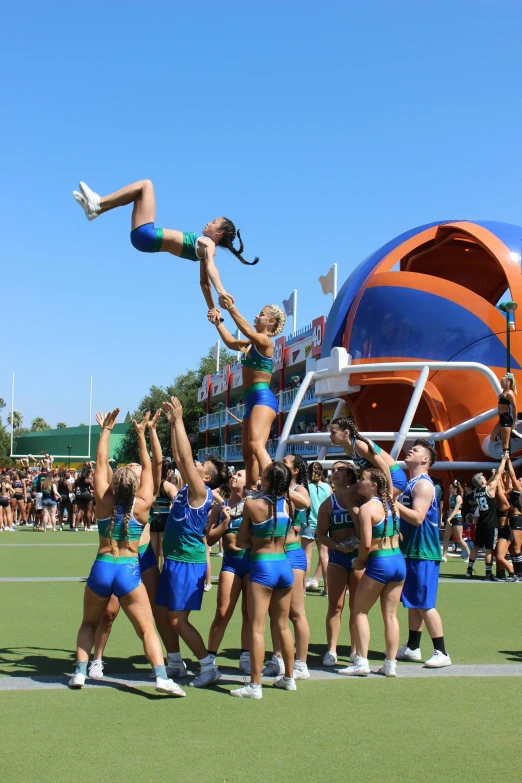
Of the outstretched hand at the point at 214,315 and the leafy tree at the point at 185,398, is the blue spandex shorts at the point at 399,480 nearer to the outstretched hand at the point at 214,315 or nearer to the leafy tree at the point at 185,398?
the outstretched hand at the point at 214,315

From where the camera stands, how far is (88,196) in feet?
21.4

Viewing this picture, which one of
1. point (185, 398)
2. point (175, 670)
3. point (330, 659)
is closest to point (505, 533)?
point (330, 659)

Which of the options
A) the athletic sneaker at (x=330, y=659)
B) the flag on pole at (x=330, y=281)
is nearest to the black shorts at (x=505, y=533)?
the athletic sneaker at (x=330, y=659)

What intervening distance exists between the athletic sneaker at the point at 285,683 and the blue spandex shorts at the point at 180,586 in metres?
0.78

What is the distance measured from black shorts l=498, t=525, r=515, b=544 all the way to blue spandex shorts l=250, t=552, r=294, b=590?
8.52 m

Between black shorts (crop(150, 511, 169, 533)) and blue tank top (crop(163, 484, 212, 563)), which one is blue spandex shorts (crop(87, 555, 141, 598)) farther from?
black shorts (crop(150, 511, 169, 533))

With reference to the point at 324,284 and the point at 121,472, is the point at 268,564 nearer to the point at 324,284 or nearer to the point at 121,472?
the point at 121,472

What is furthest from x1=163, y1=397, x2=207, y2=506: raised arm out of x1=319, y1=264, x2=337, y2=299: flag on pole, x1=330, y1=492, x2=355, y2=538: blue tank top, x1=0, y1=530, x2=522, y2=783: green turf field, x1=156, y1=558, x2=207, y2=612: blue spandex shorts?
x1=319, y1=264, x2=337, y2=299: flag on pole

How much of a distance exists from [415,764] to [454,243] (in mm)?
24197

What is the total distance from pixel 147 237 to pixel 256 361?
4.50 ft

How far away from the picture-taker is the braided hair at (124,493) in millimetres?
5926

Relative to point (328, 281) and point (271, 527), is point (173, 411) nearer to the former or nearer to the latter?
point (271, 527)

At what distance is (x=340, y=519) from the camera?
294 inches

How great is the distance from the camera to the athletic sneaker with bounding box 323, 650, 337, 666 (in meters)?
7.13
